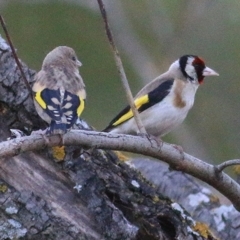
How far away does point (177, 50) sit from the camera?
9.44m

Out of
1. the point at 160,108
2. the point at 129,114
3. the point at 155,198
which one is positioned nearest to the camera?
the point at 155,198

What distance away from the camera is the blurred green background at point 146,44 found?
9.09 metres

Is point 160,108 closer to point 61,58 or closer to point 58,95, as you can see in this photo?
point 61,58

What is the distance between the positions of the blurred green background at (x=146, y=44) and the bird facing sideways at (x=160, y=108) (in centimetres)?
311

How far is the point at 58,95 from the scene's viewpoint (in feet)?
13.8

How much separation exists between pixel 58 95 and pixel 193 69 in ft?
5.95

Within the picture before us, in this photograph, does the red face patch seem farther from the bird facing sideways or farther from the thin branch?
the thin branch

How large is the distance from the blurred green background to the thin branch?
4.43 metres

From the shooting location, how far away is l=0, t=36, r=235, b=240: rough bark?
13.2 ft

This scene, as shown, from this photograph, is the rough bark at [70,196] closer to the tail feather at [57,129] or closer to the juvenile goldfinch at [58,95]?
the juvenile goldfinch at [58,95]

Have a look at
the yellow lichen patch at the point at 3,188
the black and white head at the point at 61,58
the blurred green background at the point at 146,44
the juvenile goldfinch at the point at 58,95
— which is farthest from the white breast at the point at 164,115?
the blurred green background at the point at 146,44

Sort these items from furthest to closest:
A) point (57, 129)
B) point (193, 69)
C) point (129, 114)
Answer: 1. point (193, 69)
2. point (129, 114)
3. point (57, 129)

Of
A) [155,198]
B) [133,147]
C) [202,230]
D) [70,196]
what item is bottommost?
[202,230]

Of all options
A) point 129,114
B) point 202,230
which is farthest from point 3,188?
point 129,114
